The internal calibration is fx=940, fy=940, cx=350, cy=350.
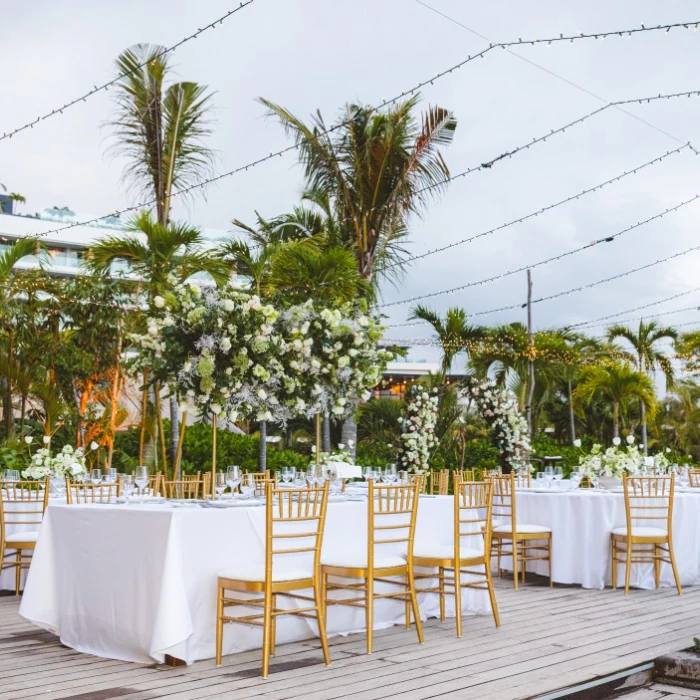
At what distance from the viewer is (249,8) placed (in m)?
8.55

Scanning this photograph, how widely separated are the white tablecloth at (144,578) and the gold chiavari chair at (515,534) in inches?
91.0

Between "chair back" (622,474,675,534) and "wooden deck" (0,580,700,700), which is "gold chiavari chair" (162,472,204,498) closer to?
"wooden deck" (0,580,700,700)

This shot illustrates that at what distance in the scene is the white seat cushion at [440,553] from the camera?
5.82 metres

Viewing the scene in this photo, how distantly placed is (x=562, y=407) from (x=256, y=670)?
2207cm

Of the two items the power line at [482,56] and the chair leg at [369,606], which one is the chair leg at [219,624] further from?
the power line at [482,56]

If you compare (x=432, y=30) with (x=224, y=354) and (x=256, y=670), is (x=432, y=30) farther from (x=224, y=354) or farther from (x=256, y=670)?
(x=256, y=670)

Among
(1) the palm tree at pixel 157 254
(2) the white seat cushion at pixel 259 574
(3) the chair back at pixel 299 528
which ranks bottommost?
(2) the white seat cushion at pixel 259 574

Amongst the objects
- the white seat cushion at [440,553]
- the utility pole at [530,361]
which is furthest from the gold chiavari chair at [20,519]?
the utility pole at [530,361]

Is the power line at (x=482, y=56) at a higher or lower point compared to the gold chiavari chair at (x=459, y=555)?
higher

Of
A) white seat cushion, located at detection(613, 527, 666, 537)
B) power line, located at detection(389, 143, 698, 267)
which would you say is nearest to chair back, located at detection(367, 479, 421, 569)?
white seat cushion, located at detection(613, 527, 666, 537)

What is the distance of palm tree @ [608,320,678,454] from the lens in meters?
Answer: 21.4

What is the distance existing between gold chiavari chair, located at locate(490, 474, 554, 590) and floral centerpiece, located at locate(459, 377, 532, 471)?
4.26 m

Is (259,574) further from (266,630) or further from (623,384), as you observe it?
(623,384)

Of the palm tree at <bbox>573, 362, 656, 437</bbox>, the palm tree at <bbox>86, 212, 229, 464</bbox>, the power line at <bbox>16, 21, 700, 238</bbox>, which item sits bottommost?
the palm tree at <bbox>573, 362, 656, 437</bbox>
